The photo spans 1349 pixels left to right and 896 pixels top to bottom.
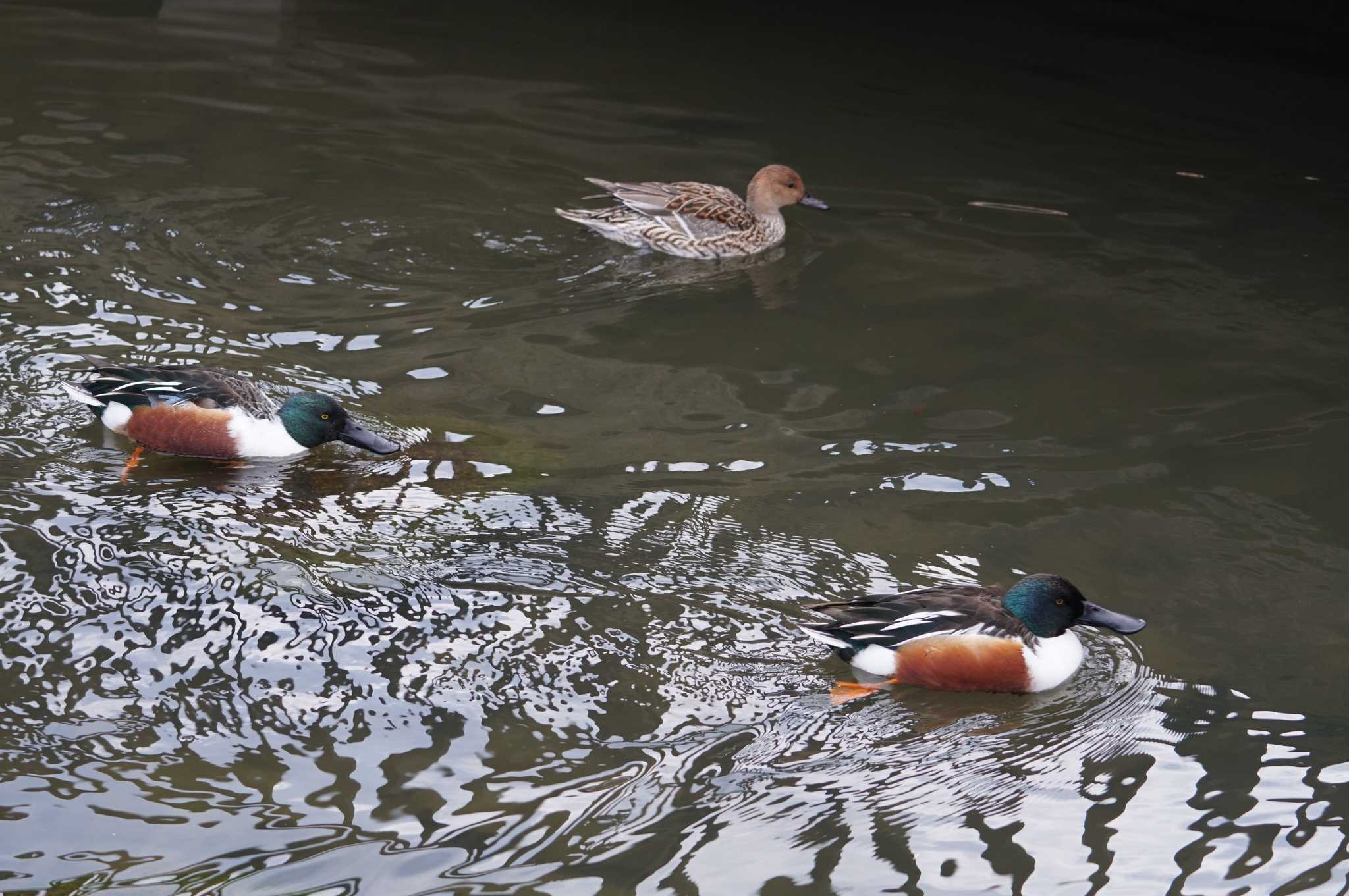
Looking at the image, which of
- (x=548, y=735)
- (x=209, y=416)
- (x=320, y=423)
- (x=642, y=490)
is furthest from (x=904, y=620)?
(x=209, y=416)

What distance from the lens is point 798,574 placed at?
5332 millimetres

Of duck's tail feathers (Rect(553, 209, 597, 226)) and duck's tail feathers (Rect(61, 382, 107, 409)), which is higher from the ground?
duck's tail feathers (Rect(553, 209, 597, 226))

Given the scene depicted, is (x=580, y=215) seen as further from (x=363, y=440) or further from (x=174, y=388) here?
(x=174, y=388)

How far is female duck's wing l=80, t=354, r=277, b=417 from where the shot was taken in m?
5.99

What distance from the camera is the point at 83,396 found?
6.12 m

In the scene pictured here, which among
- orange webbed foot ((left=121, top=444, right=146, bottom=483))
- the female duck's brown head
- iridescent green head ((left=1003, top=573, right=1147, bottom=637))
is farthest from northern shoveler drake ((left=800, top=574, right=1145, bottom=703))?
the female duck's brown head

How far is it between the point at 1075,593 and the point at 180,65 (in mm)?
8822

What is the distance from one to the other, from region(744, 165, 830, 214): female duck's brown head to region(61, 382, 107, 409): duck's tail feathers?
4356mm

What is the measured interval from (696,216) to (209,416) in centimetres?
365

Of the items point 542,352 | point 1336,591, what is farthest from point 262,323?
point 1336,591

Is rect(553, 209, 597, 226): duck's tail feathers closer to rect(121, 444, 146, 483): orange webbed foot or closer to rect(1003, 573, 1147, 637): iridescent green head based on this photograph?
rect(121, 444, 146, 483): orange webbed foot

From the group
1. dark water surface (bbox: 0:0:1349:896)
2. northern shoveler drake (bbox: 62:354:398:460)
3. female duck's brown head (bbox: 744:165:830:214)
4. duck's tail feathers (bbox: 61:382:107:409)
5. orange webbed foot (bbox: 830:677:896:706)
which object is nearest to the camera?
dark water surface (bbox: 0:0:1349:896)

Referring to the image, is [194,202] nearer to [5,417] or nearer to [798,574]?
[5,417]

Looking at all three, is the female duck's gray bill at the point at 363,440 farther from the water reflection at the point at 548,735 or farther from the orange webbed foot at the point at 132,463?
the orange webbed foot at the point at 132,463
